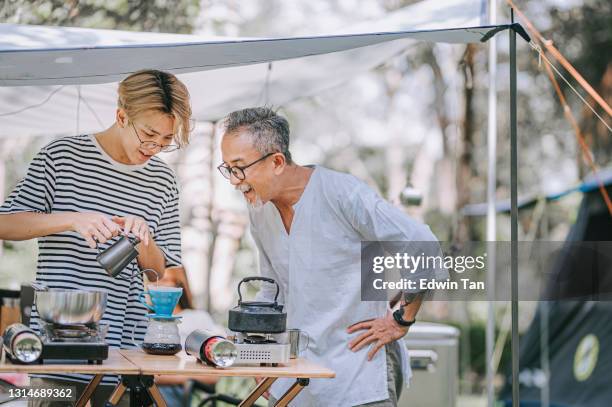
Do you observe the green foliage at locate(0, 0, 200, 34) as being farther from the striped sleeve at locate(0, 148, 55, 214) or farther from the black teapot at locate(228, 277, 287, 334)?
the black teapot at locate(228, 277, 287, 334)

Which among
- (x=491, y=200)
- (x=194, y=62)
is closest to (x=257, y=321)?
(x=194, y=62)

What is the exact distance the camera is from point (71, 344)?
2.40 m

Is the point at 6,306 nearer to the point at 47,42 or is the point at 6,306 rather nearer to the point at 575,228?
the point at 47,42

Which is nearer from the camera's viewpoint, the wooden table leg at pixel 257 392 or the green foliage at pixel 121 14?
the wooden table leg at pixel 257 392

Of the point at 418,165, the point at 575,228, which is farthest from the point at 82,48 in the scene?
the point at 418,165

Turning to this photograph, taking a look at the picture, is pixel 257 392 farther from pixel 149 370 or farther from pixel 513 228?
A: pixel 513 228

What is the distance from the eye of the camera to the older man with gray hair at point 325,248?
2.86 m

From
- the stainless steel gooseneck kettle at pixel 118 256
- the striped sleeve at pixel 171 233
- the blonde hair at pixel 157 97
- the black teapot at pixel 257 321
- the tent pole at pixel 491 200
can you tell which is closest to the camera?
the black teapot at pixel 257 321

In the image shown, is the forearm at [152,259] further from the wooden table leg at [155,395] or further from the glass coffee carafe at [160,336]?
the wooden table leg at [155,395]

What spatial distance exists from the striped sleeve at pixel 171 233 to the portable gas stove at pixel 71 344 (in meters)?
0.58

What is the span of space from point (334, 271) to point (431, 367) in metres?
1.88

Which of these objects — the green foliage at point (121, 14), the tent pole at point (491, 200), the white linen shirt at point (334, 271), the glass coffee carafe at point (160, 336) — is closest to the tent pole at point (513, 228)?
the white linen shirt at point (334, 271)

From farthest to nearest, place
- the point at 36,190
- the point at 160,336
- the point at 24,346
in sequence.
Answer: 1. the point at 36,190
2. the point at 160,336
3. the point at 24,346

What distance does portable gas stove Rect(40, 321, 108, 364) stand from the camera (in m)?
2.39
